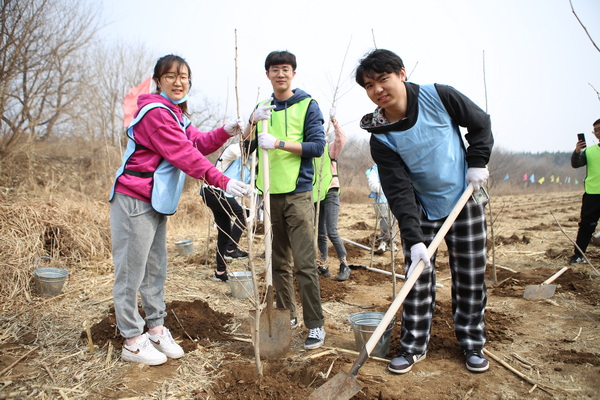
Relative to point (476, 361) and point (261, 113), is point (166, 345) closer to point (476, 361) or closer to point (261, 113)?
point (261, 113)

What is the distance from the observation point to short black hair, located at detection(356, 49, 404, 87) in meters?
2.30

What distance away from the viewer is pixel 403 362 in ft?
8.38

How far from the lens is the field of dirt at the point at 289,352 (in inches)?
91.3

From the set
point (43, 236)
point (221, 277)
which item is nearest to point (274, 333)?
point (221, 277)

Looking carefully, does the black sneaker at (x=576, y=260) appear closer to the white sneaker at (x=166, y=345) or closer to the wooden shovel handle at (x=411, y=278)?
the wooden shovel handle at (x=411, y=278)

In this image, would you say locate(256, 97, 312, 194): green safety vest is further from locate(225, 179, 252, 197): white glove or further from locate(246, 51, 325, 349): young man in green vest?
locate(225, 179, 252, 197): white glove

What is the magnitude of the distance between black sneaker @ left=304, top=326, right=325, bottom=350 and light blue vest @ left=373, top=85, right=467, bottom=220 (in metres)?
1.15

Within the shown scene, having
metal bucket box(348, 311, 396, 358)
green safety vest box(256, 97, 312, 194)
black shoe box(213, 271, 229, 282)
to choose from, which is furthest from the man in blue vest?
black shoe box(213, 271, 229, 282)

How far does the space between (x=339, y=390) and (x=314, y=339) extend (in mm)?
821

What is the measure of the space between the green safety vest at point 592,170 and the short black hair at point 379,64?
177 inches

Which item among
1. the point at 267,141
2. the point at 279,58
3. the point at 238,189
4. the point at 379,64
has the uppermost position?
the point at 279,58

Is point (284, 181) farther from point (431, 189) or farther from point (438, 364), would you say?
point (438, 364)

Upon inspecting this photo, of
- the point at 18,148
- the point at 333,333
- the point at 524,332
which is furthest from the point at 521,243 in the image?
the point at 18,148

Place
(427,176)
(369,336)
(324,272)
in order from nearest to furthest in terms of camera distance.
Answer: (427,176) → (369,336) → (324,272)
